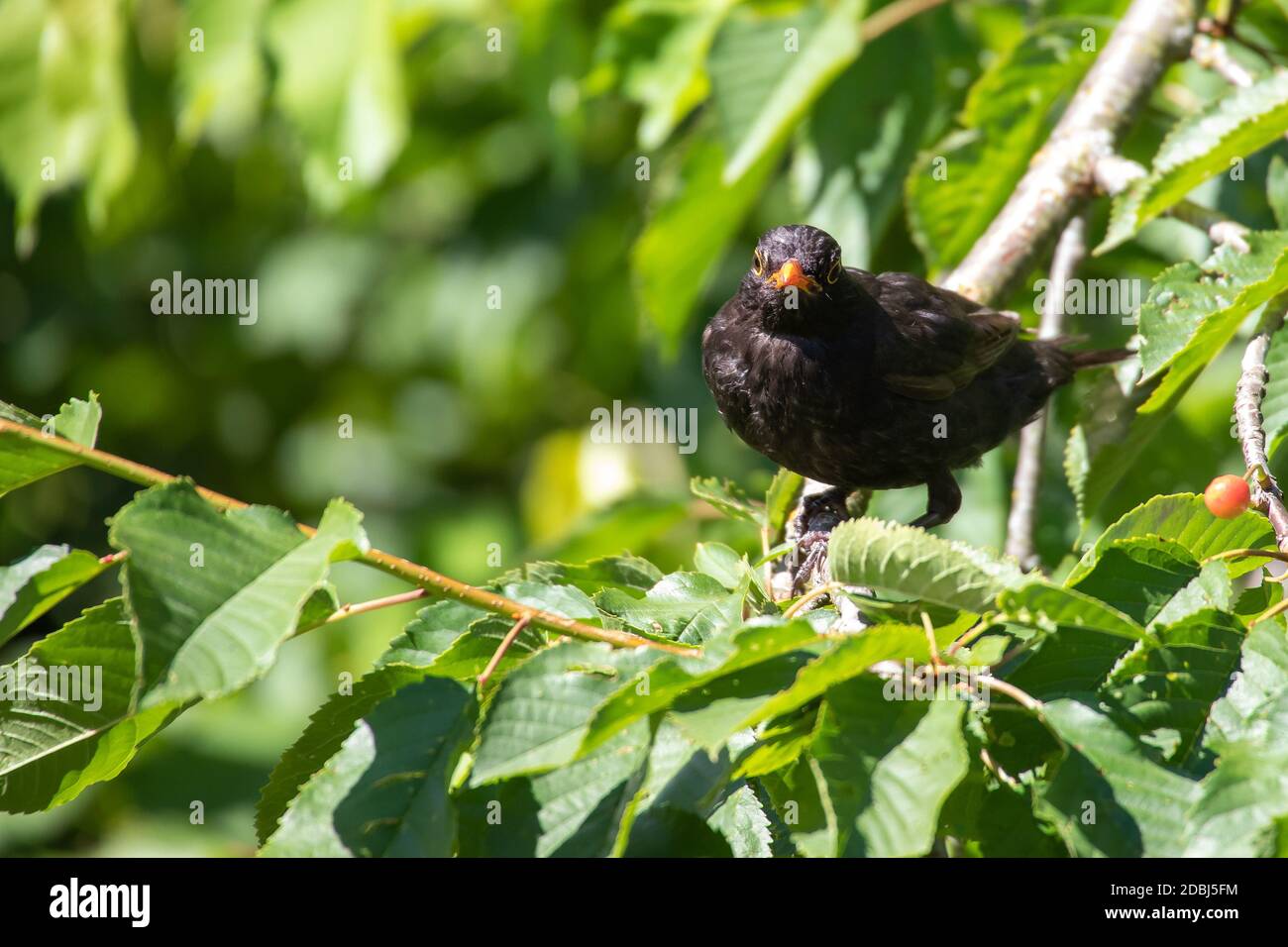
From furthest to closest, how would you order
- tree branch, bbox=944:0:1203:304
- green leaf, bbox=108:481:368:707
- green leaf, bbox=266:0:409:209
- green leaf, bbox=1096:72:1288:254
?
1. tree branch, bbox=944:0:1203:304
2. green leaf, bbox=266:0:409:209
3. green leaf, bbox=1096:72:1288:254
4. green leaf, bbox=108:481:368:707

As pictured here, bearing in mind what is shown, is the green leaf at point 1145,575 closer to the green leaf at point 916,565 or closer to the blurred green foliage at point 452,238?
the green leaf at point 916,565

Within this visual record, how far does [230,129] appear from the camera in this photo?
747 cm

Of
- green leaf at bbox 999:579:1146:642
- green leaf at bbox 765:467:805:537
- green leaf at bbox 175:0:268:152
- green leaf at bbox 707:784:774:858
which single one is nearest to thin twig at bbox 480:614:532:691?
green leaf at bbox 707:784:774:858

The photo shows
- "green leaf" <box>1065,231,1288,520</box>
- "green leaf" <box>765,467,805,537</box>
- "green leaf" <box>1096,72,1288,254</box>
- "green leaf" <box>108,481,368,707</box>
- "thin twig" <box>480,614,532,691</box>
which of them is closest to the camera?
"green leaf" <box>108,481,368,707</box>

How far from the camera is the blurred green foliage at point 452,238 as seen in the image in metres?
3.97

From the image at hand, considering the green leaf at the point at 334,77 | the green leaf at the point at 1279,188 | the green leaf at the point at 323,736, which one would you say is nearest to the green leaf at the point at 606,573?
the green leaf at the point at 323,736

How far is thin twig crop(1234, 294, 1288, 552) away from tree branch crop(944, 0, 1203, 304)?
112 cm

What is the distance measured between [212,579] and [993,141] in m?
3.12

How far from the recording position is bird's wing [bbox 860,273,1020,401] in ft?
12.9

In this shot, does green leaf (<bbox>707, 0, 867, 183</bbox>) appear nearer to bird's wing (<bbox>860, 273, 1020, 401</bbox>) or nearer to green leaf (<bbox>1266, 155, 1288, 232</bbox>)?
bird's wing (<bbox>860, 273, 1020, 401</bbox>)

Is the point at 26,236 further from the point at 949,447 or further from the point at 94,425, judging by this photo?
the point at 949,447

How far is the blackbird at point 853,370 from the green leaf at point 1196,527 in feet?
5.19

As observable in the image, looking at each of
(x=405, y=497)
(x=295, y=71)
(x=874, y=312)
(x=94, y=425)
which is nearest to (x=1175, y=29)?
(x=874, y=312)
